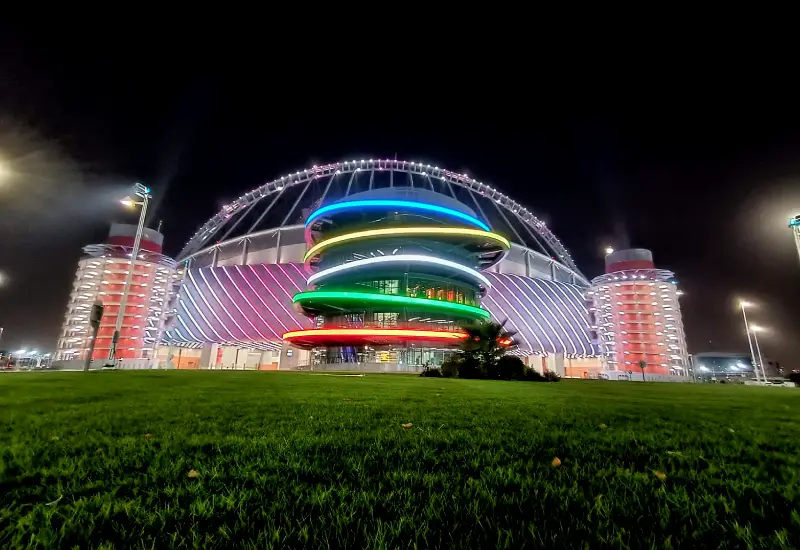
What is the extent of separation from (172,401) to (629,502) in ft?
29.4

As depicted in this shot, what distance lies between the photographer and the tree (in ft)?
83.5

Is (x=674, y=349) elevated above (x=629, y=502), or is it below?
above

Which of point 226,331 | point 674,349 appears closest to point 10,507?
point 226,331

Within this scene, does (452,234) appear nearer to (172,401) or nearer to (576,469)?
(172,401)

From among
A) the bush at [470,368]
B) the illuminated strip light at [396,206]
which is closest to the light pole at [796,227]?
the bush at [470,368]

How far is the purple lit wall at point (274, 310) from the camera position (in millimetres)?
64375

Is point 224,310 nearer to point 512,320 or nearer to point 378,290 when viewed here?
point 378,290

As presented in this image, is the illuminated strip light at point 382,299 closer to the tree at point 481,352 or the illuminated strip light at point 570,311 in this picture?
the tree at point 481,352

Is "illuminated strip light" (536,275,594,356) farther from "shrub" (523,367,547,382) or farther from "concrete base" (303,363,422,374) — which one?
"shrub" (523,367,547,382)

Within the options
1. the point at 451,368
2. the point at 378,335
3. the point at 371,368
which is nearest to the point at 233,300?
the point at 371,368

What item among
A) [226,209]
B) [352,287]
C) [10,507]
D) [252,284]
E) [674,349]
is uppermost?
A: [226,209]

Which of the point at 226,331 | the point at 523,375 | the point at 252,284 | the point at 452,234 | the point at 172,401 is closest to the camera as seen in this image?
the point at 172,401

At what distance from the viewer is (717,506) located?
2609 millimetres

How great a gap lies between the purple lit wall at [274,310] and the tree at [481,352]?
3552 cm
